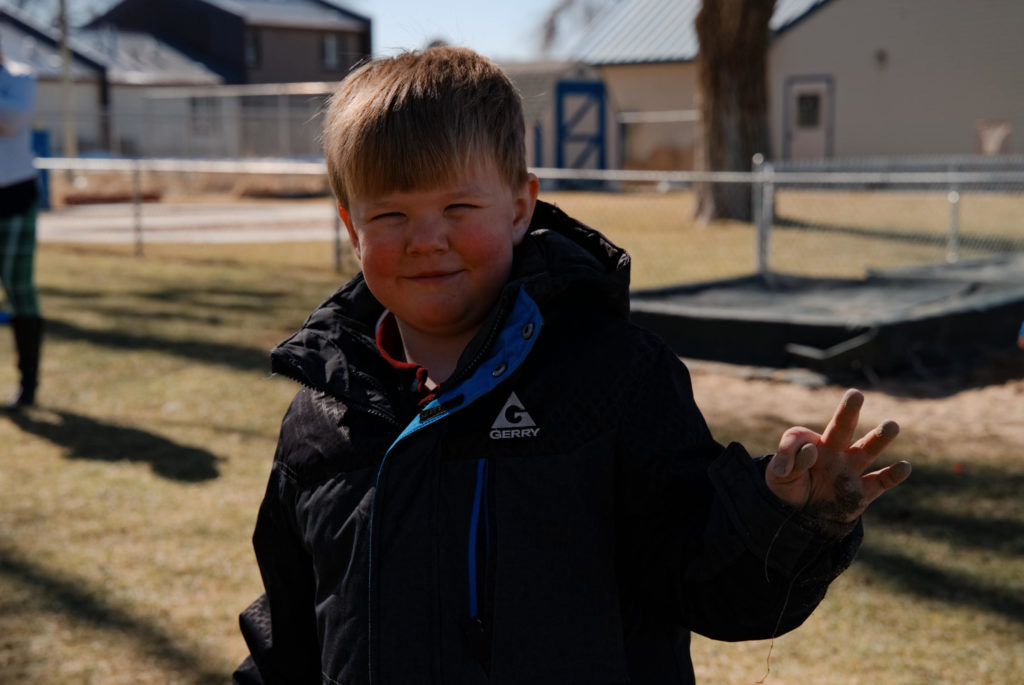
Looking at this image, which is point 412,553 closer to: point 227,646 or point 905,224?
point 227,646

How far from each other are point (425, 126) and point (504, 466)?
0.48 m

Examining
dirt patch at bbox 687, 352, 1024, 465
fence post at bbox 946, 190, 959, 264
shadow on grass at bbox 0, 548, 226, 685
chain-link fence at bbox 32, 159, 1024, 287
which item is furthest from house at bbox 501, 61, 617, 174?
shadow on grass at bbox 0, 548, 226, 685

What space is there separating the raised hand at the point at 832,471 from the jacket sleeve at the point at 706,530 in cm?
2

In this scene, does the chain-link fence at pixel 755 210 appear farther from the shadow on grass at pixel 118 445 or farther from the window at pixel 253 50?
the window at pixel 253 50

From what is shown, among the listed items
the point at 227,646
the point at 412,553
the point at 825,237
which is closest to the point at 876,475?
the point at 412,553

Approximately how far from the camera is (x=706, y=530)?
1.43 m

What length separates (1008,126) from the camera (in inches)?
948

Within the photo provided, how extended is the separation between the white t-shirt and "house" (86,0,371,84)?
35276 millimetres

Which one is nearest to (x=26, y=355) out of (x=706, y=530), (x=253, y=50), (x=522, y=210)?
(x=522, y=210)

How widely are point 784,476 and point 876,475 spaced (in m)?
0.11

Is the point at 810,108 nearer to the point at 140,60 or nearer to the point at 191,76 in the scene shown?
the point at 191,76

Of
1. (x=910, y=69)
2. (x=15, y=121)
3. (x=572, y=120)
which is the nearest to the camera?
(x=15, y=121)

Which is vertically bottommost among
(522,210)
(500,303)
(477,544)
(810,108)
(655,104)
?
(477,544)

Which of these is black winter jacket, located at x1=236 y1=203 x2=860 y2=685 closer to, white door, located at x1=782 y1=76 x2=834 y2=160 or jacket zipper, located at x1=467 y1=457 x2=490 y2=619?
jacket zipper, located at x1=467 y1=457 x2=490 y2=619
